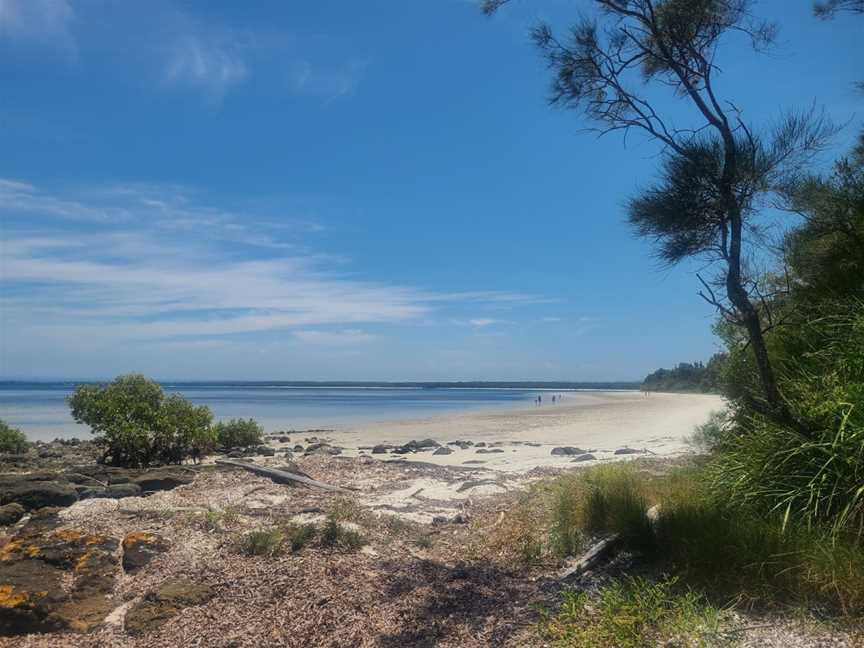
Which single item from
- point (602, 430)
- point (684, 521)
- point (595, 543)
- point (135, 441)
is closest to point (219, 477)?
point (135, 441)

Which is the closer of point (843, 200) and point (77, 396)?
point (843, 200)

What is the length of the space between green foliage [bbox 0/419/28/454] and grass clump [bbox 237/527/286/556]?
13.9m

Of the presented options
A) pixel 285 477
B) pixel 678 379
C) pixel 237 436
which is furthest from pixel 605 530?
pixel 678 379

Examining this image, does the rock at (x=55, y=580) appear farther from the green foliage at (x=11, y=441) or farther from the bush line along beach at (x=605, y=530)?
the green foliage at (x=11, y=441)

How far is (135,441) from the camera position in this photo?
13.1 m

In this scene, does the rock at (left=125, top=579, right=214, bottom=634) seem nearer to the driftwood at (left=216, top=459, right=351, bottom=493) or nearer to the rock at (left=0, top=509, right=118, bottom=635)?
the rock at (left=0, top=509, right=118, bottom=635)

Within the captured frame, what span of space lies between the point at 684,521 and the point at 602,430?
1985cm

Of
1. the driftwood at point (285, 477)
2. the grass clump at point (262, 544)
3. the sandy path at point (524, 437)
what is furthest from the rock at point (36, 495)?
the sandy path at point (524, 437)

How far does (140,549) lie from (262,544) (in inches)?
45.1

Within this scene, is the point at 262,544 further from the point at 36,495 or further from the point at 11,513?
the point at 36,495

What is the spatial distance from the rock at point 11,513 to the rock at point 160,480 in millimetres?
2087

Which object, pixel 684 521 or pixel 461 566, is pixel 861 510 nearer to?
pixel 684 521

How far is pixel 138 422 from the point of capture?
44.1 ft

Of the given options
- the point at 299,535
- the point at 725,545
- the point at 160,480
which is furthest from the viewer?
the point at 160,480
